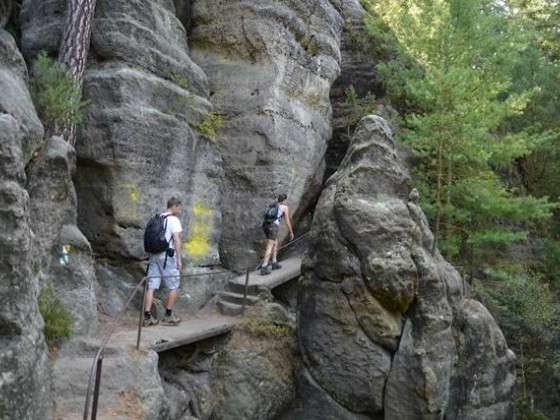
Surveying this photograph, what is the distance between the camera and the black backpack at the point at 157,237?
9.03 metres

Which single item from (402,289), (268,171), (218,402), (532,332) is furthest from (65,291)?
(532,332)

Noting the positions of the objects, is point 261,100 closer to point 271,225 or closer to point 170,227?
point 271,225

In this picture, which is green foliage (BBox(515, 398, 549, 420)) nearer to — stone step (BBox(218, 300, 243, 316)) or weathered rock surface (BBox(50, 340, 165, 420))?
stone step (BBox(218, 300, 243, 316))

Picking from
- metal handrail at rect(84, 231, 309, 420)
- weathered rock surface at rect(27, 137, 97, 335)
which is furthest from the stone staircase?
weathered rock surface at rect(27, 137, 97, 335)

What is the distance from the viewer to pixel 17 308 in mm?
5578

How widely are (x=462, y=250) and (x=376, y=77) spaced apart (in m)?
7.28

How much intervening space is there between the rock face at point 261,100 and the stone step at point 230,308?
7.29 feet

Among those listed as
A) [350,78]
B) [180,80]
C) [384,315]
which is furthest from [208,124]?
[350,78]

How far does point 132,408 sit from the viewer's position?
7.00 meters

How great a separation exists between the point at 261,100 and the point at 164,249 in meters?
6.61

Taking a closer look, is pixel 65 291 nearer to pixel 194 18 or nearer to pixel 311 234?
pixel 311 234

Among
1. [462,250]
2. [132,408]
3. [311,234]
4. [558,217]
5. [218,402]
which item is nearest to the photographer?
[132,408]

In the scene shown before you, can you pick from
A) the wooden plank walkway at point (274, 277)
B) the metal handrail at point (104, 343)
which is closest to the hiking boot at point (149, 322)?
the metal handrail at point (104, 343)

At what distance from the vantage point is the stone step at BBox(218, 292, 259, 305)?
1139cm
